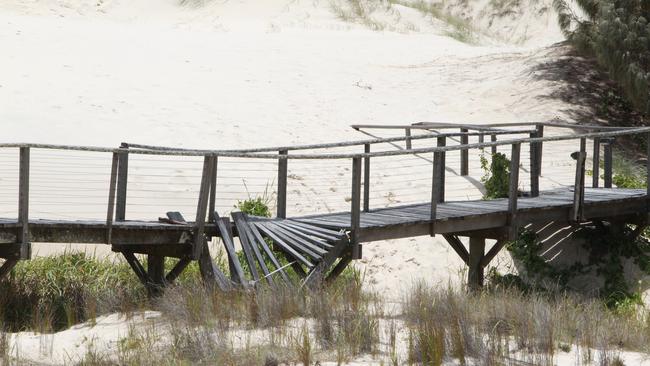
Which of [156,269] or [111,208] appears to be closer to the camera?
[111,208]

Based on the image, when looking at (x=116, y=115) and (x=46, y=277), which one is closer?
(x=46, y=277)

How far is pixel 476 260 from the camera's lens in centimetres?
1608

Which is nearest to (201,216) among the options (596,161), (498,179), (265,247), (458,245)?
(265,247)

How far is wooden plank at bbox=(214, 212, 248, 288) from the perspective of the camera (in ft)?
42.1

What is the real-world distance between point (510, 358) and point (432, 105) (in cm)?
1532

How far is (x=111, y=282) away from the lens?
15086 millimetres

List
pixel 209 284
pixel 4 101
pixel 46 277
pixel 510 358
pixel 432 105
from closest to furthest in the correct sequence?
pixel 510 358, pixel 209 284, pixel 46 277, pixel 4 101, pixel 432 105

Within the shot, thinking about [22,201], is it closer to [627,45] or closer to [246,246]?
[246,246]

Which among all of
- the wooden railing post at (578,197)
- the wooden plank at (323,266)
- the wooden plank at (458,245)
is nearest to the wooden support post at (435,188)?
the wooden plank at (323,266)

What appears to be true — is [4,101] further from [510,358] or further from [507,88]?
[510,358]

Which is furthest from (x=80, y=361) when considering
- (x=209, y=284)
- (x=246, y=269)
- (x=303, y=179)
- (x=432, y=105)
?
(x=432, y=105)

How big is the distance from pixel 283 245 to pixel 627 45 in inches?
497

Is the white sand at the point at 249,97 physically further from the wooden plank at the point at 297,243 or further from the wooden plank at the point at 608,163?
the wooden plank at the point at 297,243

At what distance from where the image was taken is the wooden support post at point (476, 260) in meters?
16.0
